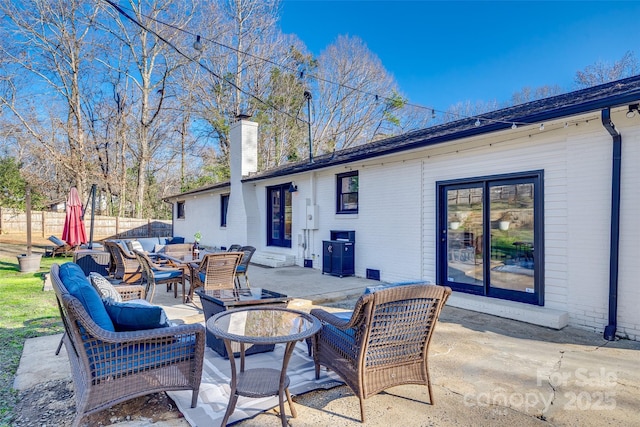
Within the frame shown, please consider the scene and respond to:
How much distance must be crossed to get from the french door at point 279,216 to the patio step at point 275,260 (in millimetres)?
650

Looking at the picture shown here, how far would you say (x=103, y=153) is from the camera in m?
20.8

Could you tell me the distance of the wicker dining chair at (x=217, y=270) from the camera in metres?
5.27

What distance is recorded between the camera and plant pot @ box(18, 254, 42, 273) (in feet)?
28.1

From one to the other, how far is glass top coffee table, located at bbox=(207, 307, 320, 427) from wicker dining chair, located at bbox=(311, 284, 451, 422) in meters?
0.32

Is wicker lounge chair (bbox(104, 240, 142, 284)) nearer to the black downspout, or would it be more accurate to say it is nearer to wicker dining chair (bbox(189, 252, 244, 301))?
wicker dining chair (bbox(189, 252, 244, 301))

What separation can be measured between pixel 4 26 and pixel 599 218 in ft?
72.7

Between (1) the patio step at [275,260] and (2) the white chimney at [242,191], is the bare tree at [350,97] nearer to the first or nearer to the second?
(2) the white chimney at [242,191]

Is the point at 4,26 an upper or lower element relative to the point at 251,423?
upper

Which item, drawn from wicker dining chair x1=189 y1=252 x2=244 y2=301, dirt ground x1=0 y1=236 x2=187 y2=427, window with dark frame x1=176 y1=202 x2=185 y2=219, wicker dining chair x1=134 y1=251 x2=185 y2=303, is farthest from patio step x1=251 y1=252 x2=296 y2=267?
window with dark frame x1=176 y1=202 x2=185 y2=219

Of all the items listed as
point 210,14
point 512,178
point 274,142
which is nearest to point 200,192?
point 274,142

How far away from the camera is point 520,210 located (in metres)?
5.34

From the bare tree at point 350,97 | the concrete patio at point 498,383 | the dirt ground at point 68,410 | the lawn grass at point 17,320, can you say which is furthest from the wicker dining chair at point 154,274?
the bare tree at point 350,97

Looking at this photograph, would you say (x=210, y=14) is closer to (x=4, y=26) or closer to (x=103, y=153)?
(x=4, y=26)

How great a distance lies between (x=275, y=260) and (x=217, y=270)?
4.73 m
